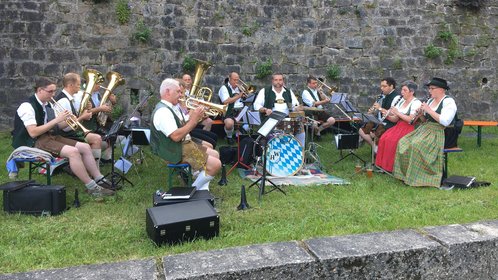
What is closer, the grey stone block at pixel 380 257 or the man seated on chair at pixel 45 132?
the grey stone block at pixel 380 257

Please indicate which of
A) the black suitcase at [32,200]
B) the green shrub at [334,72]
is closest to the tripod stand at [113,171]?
the black suitcase at [32,200]

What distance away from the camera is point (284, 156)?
687 centimetres

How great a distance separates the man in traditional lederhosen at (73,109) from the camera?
625 centimetres

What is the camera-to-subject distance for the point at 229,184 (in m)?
6.38

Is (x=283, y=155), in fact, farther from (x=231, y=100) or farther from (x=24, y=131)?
(x=24, y=131)

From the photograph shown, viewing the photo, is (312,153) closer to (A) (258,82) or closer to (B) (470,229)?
(A) (258,82)

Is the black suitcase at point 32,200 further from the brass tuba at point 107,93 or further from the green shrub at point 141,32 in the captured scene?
the green shrub at point 141,32

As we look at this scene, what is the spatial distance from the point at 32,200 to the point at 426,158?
5.29 m

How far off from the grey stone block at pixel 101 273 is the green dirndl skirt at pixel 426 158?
480cm

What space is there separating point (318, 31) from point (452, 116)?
6068 millimetres

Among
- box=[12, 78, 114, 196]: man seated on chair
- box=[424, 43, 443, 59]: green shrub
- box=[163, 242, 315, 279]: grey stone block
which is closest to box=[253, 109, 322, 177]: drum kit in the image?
box=[12, 78, 114, 196]: man seated on chair

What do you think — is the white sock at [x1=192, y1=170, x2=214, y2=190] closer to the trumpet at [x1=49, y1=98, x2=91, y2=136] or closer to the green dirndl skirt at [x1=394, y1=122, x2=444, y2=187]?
the trumpet at [x1=49, y1=98, x2=91, y2=136]

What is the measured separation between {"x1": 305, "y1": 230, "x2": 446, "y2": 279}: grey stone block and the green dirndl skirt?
3.57 m

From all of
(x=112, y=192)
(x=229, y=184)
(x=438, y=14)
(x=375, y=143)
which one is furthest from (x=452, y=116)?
(x=438, y=14)
